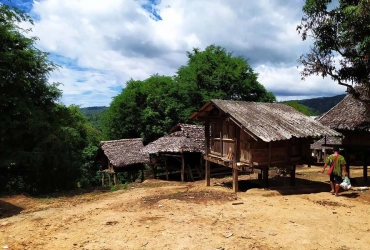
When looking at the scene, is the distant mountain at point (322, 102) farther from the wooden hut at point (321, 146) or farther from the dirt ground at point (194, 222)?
the dirt ground at point (194, 222)

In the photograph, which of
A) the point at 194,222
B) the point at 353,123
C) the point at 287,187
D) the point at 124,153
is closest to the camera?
the point at 194,222

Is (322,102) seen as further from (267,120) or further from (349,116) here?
(267,120)

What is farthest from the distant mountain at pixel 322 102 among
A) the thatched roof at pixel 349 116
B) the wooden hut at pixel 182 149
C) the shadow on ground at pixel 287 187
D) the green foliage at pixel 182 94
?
the shadow on ground at pixel 287 187

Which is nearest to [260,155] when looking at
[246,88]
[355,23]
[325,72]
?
[325,72]

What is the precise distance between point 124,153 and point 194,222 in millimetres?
17458

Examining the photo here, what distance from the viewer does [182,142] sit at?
2147cm

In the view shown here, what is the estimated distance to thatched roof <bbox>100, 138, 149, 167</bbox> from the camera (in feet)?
78.3

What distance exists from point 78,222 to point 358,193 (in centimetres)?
1115

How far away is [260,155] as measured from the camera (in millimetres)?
12625

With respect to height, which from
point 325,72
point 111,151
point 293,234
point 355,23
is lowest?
point 293,234

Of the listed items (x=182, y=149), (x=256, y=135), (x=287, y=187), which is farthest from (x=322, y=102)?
(x=256, y=135)

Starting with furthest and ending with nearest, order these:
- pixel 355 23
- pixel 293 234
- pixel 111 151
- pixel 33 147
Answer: pixel 111 151, pixel 33 147, pixel 355 23, pixel 293 234

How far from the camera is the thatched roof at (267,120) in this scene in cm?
1188

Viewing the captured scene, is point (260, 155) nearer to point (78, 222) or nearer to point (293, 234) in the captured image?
point (293, 234)
